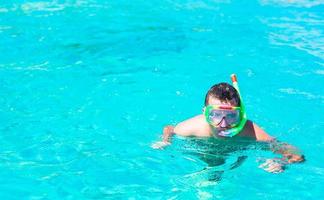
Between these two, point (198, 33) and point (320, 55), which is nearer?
point (320, 55)

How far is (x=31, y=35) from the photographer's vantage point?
9.55 metres

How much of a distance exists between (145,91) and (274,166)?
3.02m

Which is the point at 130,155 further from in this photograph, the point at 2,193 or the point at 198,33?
the point at 198,33

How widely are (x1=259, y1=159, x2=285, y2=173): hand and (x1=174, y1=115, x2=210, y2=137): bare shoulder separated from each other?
70 centimetres

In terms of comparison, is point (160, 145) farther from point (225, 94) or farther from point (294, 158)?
point (294, 158)

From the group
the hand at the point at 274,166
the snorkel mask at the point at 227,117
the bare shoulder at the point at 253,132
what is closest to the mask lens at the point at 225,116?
the snorkel mask at the point at 227,117

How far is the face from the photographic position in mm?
4996

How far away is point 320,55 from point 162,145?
188 inches

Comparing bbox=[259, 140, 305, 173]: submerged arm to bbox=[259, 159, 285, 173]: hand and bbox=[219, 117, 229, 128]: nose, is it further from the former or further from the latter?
bbox=[219, 117, 229, 128]: nose

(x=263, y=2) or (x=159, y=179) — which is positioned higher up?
(x=263, y=2)

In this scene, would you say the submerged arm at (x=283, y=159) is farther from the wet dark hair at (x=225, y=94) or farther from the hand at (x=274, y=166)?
the wet dark hair at (x=225, y=94)

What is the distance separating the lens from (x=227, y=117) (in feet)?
16.5

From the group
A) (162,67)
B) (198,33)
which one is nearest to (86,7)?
(198,33)

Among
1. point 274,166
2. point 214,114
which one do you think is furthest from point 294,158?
point 214,114
